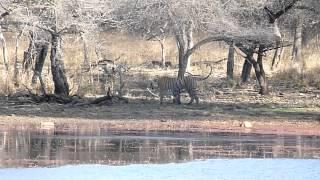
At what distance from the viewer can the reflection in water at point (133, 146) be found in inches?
617

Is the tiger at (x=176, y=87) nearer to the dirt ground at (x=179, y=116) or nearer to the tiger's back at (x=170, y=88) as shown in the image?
the tiger's back at (x=170, y=88)

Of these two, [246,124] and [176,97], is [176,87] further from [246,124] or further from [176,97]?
[246,124]

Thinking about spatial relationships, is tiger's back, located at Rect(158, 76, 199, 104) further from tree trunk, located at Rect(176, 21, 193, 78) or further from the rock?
the rock

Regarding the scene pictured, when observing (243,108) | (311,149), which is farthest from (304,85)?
(311,149)

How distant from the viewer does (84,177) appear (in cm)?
1312

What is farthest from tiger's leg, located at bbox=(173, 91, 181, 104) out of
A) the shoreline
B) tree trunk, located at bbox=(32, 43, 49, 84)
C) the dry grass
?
tree trunk, located at bbox=(32, 43, 49, 84)

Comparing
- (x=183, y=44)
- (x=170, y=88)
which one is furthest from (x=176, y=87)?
(x=183, y=44)

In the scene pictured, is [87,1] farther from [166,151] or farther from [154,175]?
[154,175]

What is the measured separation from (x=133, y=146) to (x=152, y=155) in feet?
5.17

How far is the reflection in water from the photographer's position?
51.4 feet

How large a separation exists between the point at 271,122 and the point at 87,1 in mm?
8442

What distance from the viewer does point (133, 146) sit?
1781 cm

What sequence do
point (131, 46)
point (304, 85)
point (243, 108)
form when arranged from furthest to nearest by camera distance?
point (131, 46) < point (304, 85) < point (243, 108)

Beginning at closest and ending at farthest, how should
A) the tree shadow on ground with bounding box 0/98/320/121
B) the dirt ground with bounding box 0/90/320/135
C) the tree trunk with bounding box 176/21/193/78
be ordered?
1. the dirt ground with bounding box 0/90/320/135
2. the tree shadow on ground with bounding box 0/98/320/121
3. the tree trunk with bounding box 176/21/193/78
